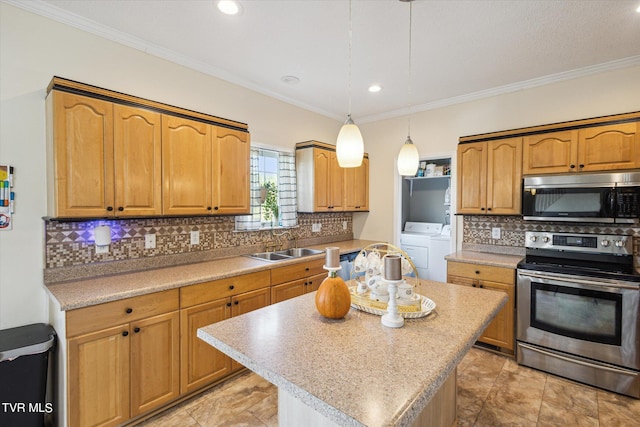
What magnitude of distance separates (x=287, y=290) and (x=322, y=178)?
152 centimetres

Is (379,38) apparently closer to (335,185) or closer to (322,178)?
(322,178)

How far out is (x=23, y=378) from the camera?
67.0 inches

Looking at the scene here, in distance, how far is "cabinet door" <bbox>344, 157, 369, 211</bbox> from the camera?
13.9 feet

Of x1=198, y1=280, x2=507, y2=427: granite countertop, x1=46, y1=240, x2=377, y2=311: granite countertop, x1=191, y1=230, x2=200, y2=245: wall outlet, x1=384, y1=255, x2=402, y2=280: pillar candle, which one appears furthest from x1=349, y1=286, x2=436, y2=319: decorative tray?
x1=191, y1=230, x2=200, y2=245: wall outlet

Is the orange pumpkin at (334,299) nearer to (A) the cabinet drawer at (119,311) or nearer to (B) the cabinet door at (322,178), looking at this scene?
(A) the cabinet drawer at (119,311)

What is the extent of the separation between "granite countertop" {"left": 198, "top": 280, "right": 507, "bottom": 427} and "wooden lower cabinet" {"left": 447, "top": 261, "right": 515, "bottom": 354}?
4.41 feet

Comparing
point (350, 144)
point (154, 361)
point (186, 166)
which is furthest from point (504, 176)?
point (154, 361)

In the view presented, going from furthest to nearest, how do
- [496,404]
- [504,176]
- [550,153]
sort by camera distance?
[504,176]
[550,153]
[496,404]

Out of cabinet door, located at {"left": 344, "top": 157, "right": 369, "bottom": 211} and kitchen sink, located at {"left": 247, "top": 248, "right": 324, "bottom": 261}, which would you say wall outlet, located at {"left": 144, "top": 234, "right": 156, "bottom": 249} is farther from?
cabinet door, located at {"left": 344, "top": 157, "right": 369, "bottom": 211}

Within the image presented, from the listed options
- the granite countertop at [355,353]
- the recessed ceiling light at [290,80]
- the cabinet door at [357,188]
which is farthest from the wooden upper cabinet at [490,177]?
the recessed ceiling light at [290,80]

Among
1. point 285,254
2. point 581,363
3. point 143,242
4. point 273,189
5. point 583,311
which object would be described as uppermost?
point 273,189

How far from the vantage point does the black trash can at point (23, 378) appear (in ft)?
5.44

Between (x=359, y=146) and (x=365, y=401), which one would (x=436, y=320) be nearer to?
(x=365, y=401)

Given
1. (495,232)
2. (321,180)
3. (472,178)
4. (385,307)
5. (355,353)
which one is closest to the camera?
(355,353)
